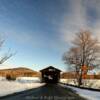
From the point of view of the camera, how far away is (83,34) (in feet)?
142

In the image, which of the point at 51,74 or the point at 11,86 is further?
the point at 51,74

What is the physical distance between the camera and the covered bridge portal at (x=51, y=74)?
63688mm

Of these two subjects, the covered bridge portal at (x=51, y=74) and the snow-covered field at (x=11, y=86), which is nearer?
the snow-covered field at (x=11, y=86)

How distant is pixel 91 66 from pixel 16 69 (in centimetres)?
8558

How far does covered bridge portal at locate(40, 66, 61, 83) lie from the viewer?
63688 millimetres

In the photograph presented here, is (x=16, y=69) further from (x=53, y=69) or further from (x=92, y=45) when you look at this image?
(x=92, y=45)

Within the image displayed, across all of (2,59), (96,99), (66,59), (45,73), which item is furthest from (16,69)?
(96,99)

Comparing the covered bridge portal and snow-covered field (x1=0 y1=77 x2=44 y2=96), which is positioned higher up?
the covered bridge portal

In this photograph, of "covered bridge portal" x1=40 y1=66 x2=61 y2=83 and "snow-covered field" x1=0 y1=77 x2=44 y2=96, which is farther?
"covered bridge portal" x1=40 y1=66 x2=61 y2=83

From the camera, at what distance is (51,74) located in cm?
6438

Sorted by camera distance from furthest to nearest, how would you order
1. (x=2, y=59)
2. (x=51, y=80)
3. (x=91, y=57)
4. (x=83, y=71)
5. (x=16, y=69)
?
(x=16, y=69) → (x=51, y=80) → (x=91, y=57) → (x=83, y=71) → (x=2, y=59)

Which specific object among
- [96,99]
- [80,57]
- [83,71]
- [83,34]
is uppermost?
[83,34]

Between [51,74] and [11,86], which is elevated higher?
[51,74]

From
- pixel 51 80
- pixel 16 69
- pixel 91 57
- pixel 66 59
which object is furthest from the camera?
pixel 16 69
